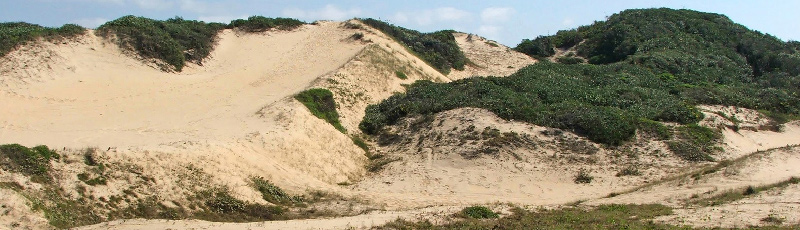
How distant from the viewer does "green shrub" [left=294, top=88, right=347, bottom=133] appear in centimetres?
2259

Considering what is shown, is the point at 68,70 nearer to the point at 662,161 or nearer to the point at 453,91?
the point at 453,91

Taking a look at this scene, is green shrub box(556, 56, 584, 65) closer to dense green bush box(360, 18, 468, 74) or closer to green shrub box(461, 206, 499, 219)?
dense green bush box(360, 18, 468, 74)

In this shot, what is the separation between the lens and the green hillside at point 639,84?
22.4 metres

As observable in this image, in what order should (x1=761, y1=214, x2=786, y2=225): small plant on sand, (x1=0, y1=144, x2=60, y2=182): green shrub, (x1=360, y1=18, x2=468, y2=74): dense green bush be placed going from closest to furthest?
1. (x1=761, y1=214, x2=786, y2=225): small plant on sand
2. (x1=0, y1=144, x2=60, y2=182): green shrub
3. (x1=360, y1=18, x2=468, y2=74): dense green bush

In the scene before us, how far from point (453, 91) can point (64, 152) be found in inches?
584

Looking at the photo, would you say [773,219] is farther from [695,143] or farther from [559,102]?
[559,102]

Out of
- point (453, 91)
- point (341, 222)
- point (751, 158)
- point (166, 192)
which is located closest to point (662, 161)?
point (751, 158)

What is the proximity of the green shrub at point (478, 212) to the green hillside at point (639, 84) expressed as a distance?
322 inches

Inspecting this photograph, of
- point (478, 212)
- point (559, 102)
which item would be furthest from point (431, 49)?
point (478, 212)

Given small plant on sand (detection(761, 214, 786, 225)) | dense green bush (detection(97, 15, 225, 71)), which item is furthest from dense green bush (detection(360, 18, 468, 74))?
small plant on sand (detection(761, 214, 786, 225))

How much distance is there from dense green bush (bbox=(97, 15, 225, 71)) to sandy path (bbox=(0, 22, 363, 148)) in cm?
65

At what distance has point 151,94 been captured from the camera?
24188mm

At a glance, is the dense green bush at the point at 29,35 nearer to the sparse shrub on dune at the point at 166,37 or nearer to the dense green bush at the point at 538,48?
the sparse shrub on dune at the point at 166,37

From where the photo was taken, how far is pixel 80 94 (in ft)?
75.5
